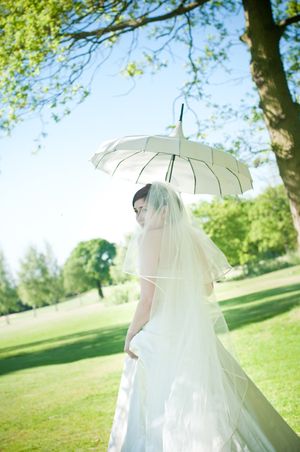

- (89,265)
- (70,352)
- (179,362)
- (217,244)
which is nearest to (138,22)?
(179,362)

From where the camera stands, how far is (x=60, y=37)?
7547mm

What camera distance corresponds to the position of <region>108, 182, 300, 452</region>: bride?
284 cm

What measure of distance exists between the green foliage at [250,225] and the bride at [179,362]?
37411 millimetres

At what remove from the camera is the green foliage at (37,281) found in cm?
3052

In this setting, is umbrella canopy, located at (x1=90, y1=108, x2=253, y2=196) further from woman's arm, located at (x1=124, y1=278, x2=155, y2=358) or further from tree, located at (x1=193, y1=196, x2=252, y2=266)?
tree, located at (x1=193, y1=196, x2=252, y2=266)

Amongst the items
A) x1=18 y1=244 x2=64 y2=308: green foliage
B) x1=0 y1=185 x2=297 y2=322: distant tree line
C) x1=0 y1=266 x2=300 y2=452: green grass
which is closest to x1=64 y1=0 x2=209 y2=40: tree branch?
x1=0 y1=266 x2=300 y2=452: green grass

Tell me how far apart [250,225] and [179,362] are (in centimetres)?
4523

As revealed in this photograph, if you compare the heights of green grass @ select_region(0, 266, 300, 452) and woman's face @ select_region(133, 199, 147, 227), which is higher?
woman's face @ select_region(133, 199, 147, 227)

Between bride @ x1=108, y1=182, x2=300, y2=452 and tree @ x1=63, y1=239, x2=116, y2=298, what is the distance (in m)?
51.5

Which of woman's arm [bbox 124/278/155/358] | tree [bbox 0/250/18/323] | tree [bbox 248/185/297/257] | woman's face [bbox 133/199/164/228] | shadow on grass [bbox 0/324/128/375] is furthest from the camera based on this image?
tree [bbox 248/185/297/257]

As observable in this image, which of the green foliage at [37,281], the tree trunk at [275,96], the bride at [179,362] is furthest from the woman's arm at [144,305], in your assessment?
the green foliage at [37,281]

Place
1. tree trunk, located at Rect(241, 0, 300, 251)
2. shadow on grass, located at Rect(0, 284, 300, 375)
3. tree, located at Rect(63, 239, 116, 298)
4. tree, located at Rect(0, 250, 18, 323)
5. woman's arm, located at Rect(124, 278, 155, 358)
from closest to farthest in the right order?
1. woman's arm, located at Rect(124, 278, 155, 358)
2. tree trunk, located at Rect(241, 0, 300, 251)
3. shadow on grass, located at Rect(0, 284, 300, 375)
4. tree, located at Rect(0, 250, 18, 323)
5. tree, located at Rect(63, 239, 116, 298)

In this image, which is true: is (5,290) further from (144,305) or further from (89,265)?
(89,265)

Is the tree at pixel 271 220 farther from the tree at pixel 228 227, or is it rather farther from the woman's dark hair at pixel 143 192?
the woman's dark hair at pixel 143 192
